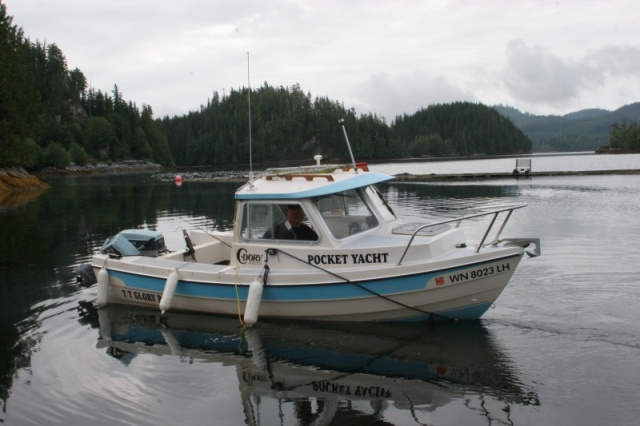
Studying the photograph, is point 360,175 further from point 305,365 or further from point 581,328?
point 581,328

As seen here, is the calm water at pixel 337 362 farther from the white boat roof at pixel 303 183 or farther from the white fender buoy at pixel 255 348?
the white boat roof at pixel 303 183

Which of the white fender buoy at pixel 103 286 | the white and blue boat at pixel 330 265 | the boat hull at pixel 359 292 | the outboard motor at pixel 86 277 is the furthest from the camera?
the outboard motor at pixel 86 277

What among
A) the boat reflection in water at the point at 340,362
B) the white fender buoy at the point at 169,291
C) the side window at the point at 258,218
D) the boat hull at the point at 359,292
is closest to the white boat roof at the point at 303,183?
the side window at the point at 258,218

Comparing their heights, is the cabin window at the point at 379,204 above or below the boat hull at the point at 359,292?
above

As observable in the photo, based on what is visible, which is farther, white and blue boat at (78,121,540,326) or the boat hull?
white and blue boat at (78,121,540,326)

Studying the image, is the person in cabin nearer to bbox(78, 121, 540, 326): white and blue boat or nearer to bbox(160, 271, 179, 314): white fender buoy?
bbox(78, 121, 540, 326): white and blue boat

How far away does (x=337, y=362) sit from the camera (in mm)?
9641

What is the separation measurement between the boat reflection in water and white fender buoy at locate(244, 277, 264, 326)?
16.2 inches

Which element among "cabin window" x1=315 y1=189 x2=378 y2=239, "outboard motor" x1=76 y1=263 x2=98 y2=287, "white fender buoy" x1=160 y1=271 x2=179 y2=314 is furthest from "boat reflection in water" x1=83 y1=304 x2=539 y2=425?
"cabin window" x1=315 y1=189 x2=378 y2=239

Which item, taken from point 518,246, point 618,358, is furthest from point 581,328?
point 518,246

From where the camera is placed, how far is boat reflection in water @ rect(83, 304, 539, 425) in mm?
8008

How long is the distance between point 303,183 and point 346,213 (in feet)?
3.63

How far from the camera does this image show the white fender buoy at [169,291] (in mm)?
11656

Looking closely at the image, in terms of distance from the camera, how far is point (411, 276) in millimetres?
10320
